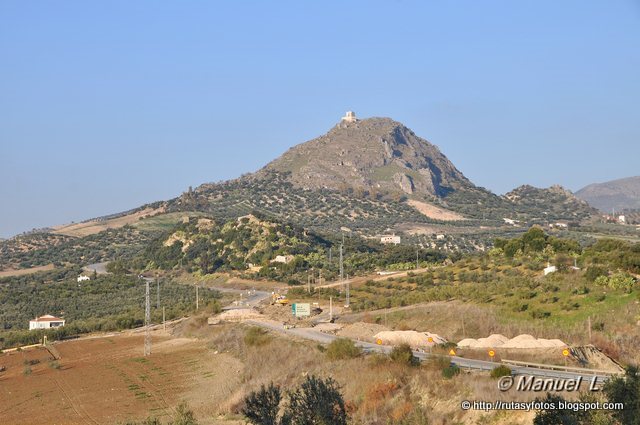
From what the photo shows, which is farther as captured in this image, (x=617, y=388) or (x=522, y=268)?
(x=522, y=268)

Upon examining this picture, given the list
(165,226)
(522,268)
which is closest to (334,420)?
(522,268)

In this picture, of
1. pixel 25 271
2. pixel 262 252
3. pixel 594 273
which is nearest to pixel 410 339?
pixel 594 273

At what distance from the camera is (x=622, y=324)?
44188 millimetres

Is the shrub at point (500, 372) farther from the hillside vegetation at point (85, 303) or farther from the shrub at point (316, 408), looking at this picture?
the hillside vegetation at point (85, 303)

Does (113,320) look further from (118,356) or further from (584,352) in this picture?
(584,352)

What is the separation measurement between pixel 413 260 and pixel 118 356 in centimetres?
5475

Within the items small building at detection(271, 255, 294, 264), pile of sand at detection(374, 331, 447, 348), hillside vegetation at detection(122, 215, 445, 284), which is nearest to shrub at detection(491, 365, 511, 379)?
pile of sand at detection(374, 331, 447, 348)

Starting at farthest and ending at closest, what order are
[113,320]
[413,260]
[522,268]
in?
[413,260], [113,320], [522,268]

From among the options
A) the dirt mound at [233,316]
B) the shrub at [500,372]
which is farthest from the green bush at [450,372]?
the dirt mound at [233,316]

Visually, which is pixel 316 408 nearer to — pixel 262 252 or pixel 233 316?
pixel 233 316

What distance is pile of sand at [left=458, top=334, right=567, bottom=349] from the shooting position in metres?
38.1

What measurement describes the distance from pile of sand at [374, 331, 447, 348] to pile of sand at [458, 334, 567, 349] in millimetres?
1749

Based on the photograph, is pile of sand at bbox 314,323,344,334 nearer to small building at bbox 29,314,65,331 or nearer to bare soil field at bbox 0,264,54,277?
small building at bbox 29,314,65,331

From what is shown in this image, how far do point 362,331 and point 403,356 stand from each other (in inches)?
673
